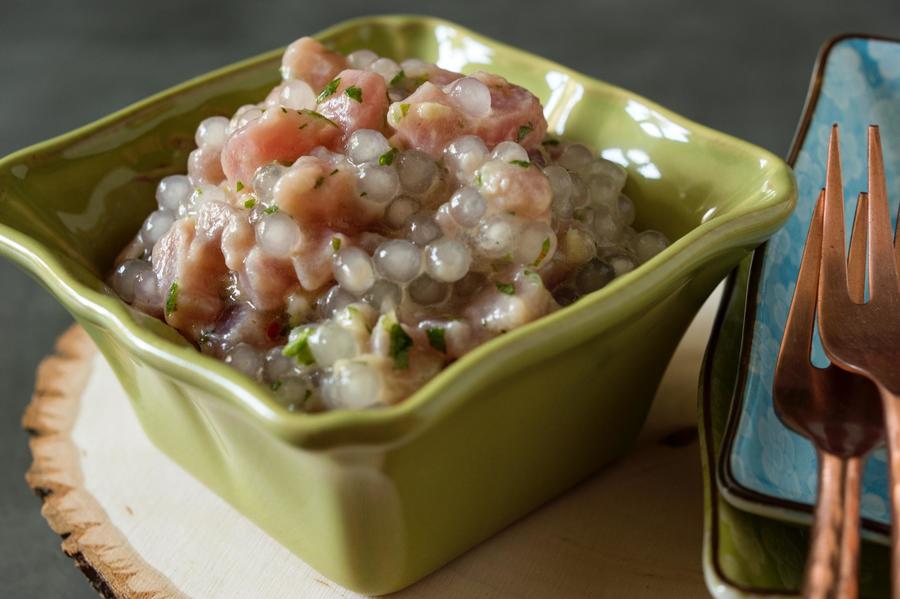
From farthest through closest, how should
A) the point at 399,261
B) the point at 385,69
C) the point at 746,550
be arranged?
the point at 385,69, the point at 399,261, the point at 746,550

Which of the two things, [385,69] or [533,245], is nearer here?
[533,245]

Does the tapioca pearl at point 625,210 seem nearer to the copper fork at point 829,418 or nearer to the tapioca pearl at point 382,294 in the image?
the copper fork at point 829,418

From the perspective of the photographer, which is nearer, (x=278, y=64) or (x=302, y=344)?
(x=302, y=344)

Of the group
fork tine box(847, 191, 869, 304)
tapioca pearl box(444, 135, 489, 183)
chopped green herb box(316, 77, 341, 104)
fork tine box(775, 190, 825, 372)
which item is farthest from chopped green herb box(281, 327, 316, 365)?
fork tine box(847, 191, 869, 304)

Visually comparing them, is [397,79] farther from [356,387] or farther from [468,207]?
[356,387]

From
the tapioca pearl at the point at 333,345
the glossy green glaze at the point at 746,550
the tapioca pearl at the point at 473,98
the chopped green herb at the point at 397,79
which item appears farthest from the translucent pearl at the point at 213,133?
the glossy green glaze at the point at 746,550

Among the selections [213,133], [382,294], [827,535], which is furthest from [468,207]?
[827,535]

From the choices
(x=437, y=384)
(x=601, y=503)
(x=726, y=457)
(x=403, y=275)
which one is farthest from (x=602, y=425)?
(x=437, y=384)

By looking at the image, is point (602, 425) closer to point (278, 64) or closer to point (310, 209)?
point (310, 209)
